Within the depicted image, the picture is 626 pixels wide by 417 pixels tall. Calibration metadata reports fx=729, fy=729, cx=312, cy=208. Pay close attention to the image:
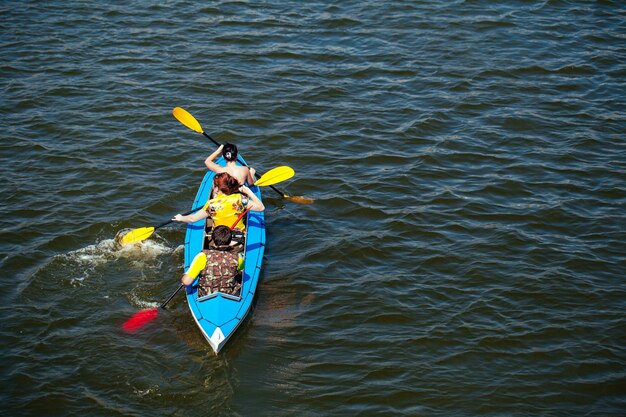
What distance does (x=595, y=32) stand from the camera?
15766 millimetres

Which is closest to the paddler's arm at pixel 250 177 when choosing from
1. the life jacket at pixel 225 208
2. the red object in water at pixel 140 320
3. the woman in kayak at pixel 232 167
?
the woman in kayak at pixel 232 167

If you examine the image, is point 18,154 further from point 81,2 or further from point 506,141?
point 506,141

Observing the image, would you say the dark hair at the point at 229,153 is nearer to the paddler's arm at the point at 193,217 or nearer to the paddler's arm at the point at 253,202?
the paddler's arm at the point at 253,202

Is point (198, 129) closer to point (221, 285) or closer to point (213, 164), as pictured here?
point (213, 164)

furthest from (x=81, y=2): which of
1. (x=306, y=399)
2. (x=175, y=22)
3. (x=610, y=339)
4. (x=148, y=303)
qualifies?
(x=610, y=339)

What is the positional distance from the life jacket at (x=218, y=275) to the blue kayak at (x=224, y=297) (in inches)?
3.7

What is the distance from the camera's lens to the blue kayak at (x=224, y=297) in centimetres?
834

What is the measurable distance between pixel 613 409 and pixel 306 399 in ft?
10.6

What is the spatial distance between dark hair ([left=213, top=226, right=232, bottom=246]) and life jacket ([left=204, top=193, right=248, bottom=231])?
345 millimetres

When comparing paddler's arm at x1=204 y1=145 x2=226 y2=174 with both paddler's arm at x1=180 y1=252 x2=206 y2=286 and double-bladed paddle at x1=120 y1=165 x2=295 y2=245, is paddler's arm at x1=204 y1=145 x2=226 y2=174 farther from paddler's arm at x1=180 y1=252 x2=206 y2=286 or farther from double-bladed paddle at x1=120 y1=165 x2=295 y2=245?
paddler's arm at x1=180 y1=252 x2=206 y2=286

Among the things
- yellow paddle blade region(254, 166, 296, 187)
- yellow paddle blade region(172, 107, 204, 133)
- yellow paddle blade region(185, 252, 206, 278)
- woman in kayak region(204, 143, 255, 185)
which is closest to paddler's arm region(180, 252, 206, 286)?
yellow paddle blade region(185, 252, 206, 278)

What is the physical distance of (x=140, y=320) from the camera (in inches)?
349

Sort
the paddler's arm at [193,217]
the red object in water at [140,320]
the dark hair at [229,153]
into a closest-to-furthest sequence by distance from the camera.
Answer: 1. the red object in water at [140,320]
2. the paddler's arm at [193,217]
3. the dark hair at [229,153]

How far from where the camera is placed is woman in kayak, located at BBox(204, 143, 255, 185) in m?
10.2
